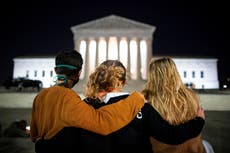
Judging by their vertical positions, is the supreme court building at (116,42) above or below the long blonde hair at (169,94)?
above

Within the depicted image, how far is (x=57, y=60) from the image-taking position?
2.01 meters

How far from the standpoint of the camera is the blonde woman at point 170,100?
204 cm

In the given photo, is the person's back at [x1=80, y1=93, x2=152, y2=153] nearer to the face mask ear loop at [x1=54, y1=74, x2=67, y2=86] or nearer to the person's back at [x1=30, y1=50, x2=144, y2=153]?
the person's back at [x1=30, y1=50, x2=144, y2=153]

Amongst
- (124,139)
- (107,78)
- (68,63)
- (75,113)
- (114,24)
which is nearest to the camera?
(75,113)

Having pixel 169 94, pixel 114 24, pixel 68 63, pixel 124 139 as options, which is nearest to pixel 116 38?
pixel 114 24

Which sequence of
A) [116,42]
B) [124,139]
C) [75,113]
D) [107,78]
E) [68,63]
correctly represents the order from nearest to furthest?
[75,113], [124,139], [68,63], [107,78], [116,42]

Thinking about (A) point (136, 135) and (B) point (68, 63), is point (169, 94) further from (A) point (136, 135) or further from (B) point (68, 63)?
(B) point (68, 63)

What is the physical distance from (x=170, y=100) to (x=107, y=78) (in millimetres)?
767

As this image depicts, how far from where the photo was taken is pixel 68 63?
196cm

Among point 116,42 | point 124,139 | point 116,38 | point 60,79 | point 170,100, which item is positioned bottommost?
point 124,139

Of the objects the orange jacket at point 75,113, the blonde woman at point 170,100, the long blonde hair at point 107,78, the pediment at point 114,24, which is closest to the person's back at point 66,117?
the orange jacket at point 75,113

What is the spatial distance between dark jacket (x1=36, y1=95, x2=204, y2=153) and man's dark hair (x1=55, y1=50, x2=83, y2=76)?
0.38 m

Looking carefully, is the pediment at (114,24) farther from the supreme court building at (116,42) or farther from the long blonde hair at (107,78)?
the long blonde hair at (107,78)

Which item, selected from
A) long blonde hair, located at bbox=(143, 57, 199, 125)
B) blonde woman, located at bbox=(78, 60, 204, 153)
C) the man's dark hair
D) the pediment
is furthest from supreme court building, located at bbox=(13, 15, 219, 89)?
blonde woman, located at bbox=(78, 60, 204, 153)
